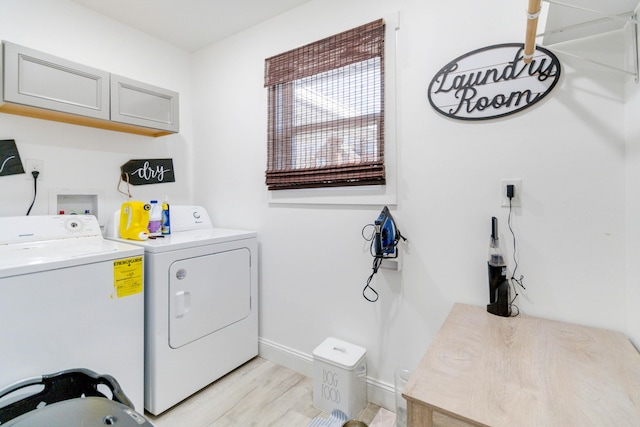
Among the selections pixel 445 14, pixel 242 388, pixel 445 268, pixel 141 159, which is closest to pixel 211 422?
pixel 242 388

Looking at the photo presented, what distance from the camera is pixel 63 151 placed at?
2029 millimetres

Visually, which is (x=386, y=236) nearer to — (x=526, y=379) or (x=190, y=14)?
(x=526, y=379)

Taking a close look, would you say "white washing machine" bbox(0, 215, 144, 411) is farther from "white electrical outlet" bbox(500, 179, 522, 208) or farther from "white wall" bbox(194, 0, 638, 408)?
"white electrical outlet" bbox(500, 179, 522, 208)

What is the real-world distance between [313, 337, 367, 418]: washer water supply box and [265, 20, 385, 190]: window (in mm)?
1020

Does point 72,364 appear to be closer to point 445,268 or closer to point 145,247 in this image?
point 145,247

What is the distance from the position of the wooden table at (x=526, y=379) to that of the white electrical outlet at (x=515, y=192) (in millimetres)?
556

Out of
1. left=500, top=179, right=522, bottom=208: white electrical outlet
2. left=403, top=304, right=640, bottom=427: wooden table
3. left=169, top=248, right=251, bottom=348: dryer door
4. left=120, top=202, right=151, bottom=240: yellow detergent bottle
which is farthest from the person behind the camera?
left=120, top=202, right=151, bottom=240: yellow detergent bottle

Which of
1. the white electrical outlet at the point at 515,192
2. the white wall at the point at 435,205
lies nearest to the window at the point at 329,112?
the white wall at the point at 435,205

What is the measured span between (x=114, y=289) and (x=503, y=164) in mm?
2027

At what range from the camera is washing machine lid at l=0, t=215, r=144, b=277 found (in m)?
1.33

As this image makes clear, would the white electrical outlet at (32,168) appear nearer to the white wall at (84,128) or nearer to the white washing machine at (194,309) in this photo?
the white wall at (84,128)

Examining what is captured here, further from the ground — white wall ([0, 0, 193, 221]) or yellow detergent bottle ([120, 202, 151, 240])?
white wall ([0, 0, 193, 221])

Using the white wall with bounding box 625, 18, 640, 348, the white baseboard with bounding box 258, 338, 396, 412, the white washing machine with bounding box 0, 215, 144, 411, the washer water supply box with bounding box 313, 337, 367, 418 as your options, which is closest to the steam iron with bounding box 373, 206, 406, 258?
the washer water supply box with bounding box 313, 337, 367, 418

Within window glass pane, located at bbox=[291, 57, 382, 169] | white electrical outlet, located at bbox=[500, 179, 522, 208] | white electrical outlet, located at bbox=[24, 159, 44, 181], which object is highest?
window glass pane, located at bbox=[291, 57, 382, 169]
